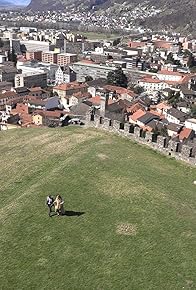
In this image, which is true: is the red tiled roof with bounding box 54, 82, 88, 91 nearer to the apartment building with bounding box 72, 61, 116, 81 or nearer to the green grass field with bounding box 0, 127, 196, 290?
the apartment building with bounding box 72, 61, 116, 81

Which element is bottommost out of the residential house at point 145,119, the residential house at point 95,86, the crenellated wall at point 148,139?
the residential house at point 95,86

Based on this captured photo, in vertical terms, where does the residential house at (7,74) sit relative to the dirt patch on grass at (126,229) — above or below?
below

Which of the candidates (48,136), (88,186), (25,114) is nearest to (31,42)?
(25,114)

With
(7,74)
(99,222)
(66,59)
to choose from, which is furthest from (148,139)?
(66,59)

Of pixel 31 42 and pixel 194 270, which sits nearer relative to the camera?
pixel 194 270

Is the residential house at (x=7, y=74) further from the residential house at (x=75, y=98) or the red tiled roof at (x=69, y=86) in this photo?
the residential house at (x=75, y=98)

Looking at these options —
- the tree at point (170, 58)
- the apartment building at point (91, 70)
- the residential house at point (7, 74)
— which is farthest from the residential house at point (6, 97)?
the tree at point (170, 58)

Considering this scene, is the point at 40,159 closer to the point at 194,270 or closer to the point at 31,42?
the point at 194,270
